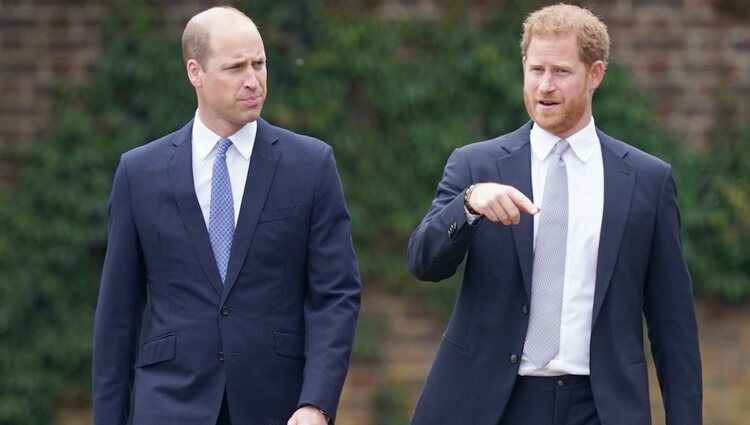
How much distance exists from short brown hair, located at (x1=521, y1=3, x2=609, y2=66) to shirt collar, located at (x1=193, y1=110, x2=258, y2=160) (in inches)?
35.5

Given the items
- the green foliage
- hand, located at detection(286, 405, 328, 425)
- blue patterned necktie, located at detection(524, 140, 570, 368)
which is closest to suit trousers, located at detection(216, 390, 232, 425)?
hand, located at detection(286, 405, 328, 425)

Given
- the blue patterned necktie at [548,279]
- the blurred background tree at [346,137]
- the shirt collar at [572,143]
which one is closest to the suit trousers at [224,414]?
the blue patterned necktie at [548,279]

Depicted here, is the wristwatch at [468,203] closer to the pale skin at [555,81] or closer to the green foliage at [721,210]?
the pale skin at [555,81]

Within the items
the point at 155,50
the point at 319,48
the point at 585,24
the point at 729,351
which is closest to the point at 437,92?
the point at 319,48

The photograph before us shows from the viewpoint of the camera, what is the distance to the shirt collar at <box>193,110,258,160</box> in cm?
473

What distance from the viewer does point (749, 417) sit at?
8.13 m

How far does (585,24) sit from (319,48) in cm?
359

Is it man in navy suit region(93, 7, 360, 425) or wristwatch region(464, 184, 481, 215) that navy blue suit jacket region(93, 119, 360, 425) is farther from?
wristwatch region(464, 184, 481, 215)

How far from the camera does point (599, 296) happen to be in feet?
14.8

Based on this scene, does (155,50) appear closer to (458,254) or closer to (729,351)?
(729,351)

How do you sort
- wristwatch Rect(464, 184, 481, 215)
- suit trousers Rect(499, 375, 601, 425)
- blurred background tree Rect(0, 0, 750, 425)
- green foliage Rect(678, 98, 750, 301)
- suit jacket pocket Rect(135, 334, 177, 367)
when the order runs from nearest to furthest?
wristwatch Rect(464, 184, 481, 215) < suit trousers Rect(499, 375, 601, 425) < suit jacket pocket Rect(135, 334, 177, 367) < blurred background tree Rect(0, 0, 750, 425) < green foliage Rect(678, 98, 750, 301)

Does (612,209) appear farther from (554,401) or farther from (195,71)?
(195,71)

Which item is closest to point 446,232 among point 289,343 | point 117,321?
point 289,343

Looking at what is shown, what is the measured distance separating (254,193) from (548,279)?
3.06ft
